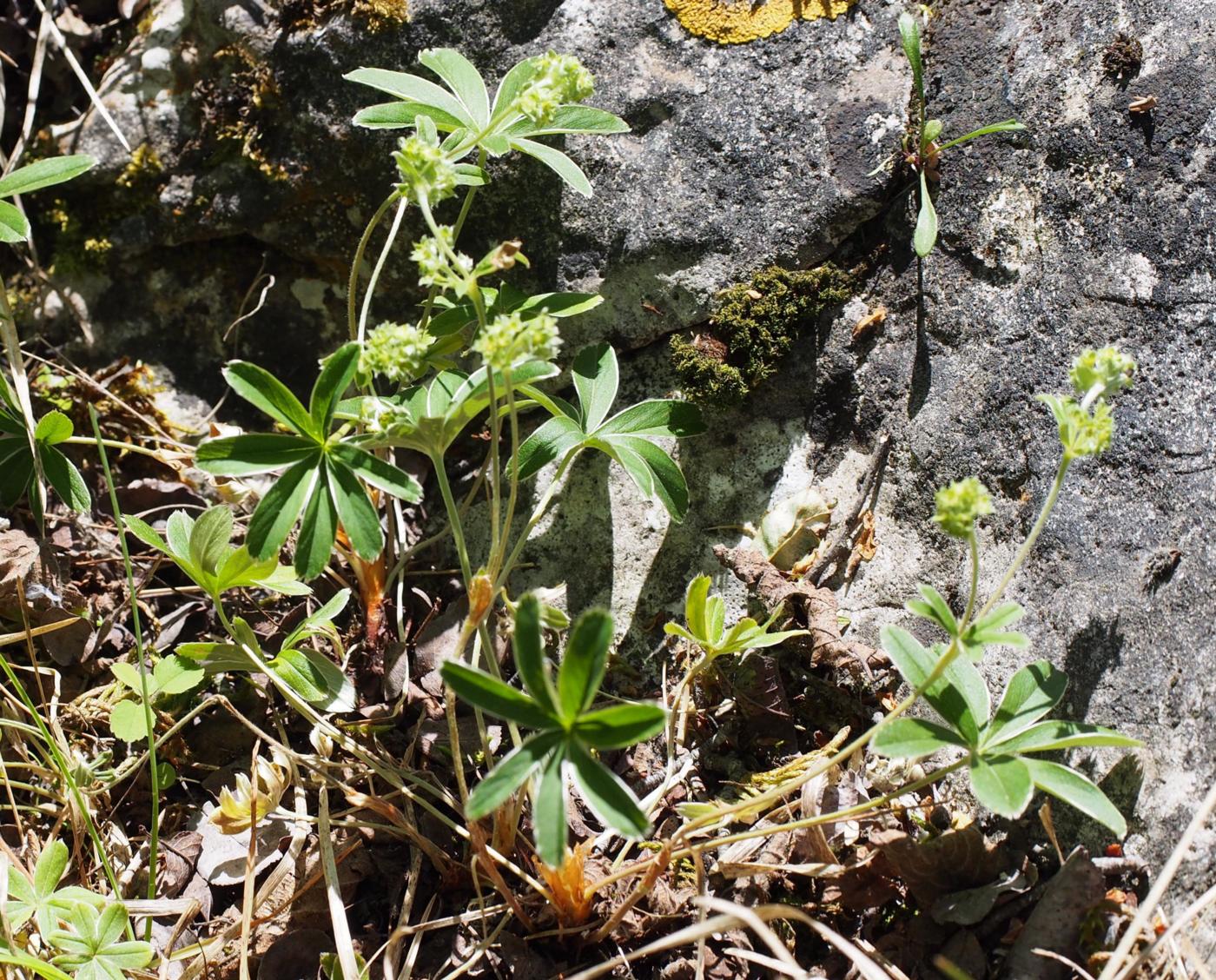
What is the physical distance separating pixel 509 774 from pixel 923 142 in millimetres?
1812

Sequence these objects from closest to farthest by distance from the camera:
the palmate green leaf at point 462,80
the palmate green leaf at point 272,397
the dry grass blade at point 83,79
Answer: the palmate green leaf at point 272,397, the palmate green leaf at point 462,80, the dry grass blade at point 83,79

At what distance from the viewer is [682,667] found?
239cm

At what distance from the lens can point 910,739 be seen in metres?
1.69

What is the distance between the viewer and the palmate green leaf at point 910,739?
5.45 ft

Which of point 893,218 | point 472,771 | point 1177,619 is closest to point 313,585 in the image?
point 472,771

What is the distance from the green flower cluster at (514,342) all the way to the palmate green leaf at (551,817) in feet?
2.22

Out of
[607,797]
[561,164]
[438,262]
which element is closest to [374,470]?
[438,262]

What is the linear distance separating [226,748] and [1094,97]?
101 inches

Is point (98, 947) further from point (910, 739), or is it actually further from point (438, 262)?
point (910, 739)

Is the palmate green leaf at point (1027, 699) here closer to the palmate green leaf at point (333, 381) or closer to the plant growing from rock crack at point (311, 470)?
the plant growing from rock crack at point (311, 470)

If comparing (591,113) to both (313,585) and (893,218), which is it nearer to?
(893,218)

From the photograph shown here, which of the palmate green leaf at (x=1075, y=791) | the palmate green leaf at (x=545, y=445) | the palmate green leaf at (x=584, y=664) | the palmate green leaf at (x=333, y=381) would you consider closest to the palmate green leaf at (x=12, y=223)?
the palmate green leaf at (x=333, y=381)

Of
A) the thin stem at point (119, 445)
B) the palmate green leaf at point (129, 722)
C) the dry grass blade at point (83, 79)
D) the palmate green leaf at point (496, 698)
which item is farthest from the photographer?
the dry grass blade at point (83, 79)

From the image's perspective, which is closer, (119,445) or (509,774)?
(509,774)
